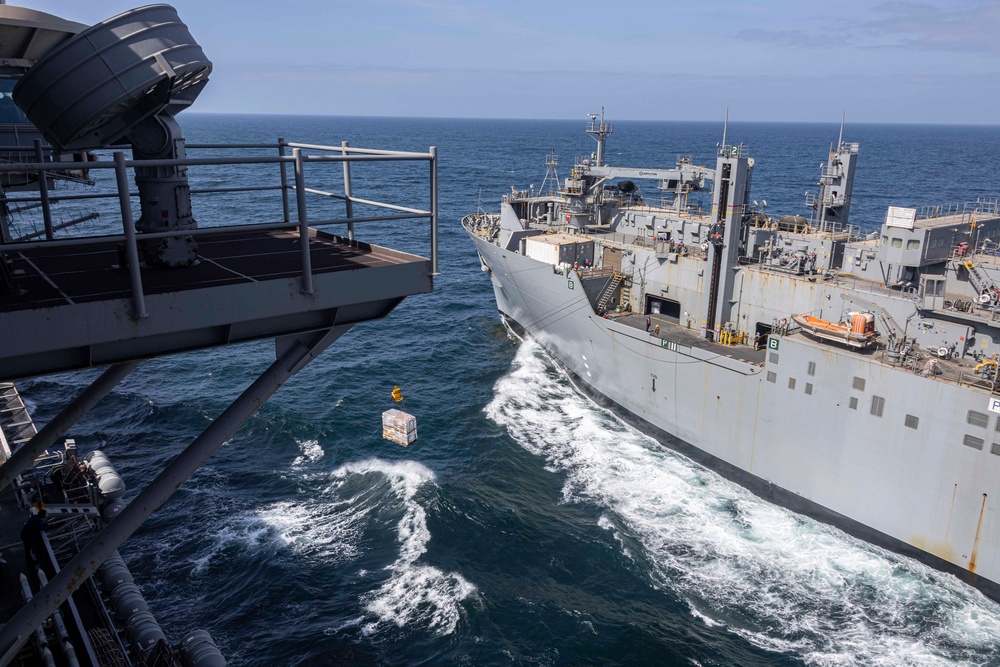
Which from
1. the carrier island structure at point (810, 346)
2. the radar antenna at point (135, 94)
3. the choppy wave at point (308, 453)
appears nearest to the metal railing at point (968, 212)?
the carrier island structure at point (810, 346)

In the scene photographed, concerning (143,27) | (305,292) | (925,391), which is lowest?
(925,391)

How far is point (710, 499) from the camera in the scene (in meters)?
27.0

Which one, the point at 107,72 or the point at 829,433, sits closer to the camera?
the point at 107,72

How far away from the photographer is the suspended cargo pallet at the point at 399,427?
2959 centimetres

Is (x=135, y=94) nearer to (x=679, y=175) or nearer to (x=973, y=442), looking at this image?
(x=973, y=442)

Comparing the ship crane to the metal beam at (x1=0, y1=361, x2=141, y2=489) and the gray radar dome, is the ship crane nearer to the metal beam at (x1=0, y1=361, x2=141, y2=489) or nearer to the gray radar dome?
the gray radar dome

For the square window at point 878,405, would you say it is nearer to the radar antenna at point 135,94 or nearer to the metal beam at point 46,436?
the radar antenna at point 135,94

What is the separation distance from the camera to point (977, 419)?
20969mm

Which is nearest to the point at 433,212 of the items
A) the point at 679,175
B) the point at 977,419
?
the point at 977,419

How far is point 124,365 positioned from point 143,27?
3705 mm

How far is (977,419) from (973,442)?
0.78 m

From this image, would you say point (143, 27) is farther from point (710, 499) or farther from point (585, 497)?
point (710, 499)

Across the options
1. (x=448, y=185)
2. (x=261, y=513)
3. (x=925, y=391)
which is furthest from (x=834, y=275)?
(x=448, y=185)

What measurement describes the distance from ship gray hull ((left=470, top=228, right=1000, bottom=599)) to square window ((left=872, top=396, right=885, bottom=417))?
88mm
